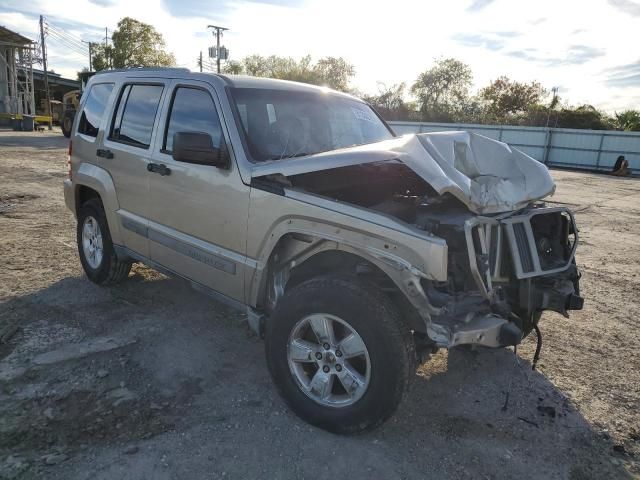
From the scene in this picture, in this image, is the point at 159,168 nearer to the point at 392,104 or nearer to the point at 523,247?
the point at 523,247

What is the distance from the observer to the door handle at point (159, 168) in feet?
12.7

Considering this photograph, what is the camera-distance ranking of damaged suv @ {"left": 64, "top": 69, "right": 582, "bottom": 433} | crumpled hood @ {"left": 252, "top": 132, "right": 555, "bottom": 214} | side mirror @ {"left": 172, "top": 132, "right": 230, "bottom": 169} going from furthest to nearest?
side mirror @ {"left": 172, "top": 132, "right": 230, "bottom": 169} < crumpled hood @ {"left": 252, "top": 132, "right": 555, "bottom": 214} < damaged suv @ {"left": 64, "top": 69, "right": 582, "bottom": 433}

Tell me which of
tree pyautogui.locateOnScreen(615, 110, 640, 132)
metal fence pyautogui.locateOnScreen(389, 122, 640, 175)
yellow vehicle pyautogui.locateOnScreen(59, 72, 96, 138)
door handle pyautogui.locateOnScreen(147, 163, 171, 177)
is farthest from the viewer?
tree pyautogui.locateOnScreen(615, 110, 640, 132)

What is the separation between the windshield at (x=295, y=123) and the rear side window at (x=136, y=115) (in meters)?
0.96

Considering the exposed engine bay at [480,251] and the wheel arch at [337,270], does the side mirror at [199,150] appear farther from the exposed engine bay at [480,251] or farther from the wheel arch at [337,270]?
A: the wheel arch at [337,270]

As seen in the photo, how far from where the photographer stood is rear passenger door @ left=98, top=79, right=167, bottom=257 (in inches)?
164

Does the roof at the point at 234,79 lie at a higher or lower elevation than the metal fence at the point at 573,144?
higher

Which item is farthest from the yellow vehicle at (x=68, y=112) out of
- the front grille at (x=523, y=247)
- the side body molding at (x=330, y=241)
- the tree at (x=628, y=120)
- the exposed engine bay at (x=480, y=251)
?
the tree at (x=628, y=120)

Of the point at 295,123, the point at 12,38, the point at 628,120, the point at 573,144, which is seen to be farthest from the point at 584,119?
the point at 12,38

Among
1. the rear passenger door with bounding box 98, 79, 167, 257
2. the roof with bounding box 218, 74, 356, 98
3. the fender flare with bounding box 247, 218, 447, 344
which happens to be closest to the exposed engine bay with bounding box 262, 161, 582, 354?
the fender flare with bounding box 247, 218, 447, 344

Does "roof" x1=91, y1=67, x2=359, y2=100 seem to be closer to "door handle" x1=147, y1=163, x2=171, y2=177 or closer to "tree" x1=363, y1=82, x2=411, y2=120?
"door handle" x1=147, y1=163, x2=171, y2=177

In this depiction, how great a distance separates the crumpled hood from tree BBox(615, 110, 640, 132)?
136ft

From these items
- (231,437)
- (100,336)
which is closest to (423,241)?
(231,437)

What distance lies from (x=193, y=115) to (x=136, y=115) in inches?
34.8
